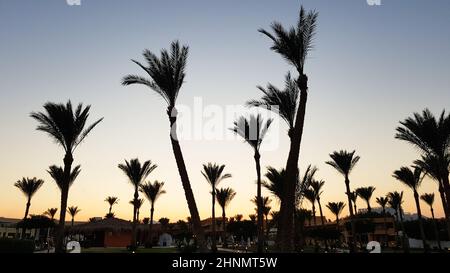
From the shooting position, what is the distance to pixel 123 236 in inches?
1887

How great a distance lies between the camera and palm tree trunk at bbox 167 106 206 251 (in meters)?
16.7

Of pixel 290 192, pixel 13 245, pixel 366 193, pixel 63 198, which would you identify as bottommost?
pixel 13 245

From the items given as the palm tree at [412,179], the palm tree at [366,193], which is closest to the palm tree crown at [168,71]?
the palm tree at [412,179]

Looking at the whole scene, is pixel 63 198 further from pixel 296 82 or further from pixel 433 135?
pixel 433 135

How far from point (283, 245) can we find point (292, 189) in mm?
2222

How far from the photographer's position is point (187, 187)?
16969mm

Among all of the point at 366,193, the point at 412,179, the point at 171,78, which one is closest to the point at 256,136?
the point at 171,78

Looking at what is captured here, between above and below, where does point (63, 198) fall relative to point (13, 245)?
above

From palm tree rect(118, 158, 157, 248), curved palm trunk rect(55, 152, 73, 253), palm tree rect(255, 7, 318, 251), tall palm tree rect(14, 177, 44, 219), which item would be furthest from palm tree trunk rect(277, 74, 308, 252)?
tall palm tree rect(14, 177, 44, 219)

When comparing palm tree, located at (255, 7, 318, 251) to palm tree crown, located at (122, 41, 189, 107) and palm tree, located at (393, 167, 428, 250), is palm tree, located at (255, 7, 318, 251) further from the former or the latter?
palm tree, located at (393, 167, 428, 250)

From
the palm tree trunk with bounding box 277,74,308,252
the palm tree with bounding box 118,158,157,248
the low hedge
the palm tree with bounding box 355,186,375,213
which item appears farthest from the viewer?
the palm tree with bounding box 355,186,375,213

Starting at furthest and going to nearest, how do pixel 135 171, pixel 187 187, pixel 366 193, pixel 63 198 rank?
pixel 366 193
pixel 135 171
pixel 63 198
pixel 187 187

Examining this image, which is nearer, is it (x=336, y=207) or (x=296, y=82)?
(x=296, y=82)
